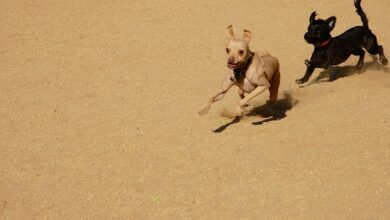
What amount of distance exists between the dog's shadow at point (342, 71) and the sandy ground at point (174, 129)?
1.9 inches

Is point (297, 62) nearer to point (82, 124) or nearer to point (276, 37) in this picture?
point (276, 37)

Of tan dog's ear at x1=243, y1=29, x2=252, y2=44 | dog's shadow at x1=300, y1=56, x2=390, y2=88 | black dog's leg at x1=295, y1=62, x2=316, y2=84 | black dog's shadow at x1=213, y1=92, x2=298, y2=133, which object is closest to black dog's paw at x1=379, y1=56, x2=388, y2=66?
dog's shadow at x1=300, y1=56, x2=390, y2=88

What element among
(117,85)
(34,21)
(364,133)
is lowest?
(34,21)

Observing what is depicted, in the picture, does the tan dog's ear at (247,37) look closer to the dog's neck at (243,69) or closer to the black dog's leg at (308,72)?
the dog's neck at (243,69)

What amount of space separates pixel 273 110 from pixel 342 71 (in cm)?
230

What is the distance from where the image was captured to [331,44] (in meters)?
8.81

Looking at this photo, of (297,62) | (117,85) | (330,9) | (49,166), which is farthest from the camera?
(330,9)

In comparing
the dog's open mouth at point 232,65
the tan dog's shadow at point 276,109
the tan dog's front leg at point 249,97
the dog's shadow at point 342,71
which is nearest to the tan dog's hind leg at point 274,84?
the tan dog's shadow at point 276,109

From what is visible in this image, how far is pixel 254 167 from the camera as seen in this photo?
19.8 ft

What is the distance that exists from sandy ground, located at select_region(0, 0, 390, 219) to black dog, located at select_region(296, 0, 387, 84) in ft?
1.14

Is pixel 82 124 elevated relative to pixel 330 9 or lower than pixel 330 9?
lower

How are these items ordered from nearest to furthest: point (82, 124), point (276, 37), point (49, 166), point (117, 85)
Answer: point (49, 166) → point (82, 124) → point (117, 85) → point (276, 37)

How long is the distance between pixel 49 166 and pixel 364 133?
12.7ft

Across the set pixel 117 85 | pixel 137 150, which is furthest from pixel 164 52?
pixel 137 150
